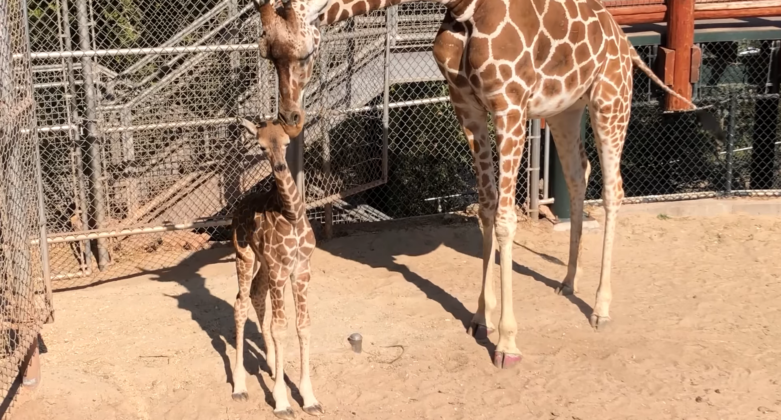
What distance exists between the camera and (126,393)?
554 cm

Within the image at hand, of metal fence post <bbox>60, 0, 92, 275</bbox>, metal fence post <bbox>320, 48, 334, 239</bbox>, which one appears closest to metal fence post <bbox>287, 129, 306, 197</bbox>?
metal fence post <bbox>320, 48, 334, 239</bbox>

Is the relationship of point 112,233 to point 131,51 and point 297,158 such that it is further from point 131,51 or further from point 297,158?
point 297,158

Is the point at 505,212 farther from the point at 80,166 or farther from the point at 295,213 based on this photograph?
the point at 80,166

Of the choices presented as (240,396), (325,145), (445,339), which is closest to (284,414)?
(240,396)

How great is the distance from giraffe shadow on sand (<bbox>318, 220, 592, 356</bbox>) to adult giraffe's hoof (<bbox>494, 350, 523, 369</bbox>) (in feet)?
3.74

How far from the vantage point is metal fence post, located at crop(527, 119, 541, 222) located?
352 inches

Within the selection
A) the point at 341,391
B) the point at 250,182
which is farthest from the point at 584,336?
the point at 250,182

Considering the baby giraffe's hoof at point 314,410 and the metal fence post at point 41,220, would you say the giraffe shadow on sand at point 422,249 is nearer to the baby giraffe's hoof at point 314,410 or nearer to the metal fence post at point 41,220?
the baby giraffe's hoof at point 314,410

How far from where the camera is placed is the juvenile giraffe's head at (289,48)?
4492 mm

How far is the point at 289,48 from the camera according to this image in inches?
177

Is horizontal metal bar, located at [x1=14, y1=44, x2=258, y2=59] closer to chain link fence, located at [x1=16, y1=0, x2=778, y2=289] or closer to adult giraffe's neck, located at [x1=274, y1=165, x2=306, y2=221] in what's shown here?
chain link fence, located at [x1=16, y1=0, x2=778, y2=289]

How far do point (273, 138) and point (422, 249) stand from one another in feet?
13.1

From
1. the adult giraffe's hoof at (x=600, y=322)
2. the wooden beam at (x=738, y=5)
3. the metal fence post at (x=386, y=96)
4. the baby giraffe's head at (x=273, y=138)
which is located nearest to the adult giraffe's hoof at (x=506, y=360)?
the adult giraffe's hoof at (x=600, y=322)

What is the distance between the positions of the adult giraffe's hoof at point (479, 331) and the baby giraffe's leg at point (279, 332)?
178 centimetres
